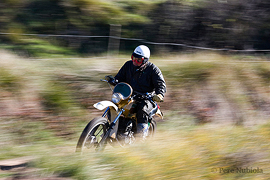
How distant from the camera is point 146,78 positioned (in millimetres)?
5789

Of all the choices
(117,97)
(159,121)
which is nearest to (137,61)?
(117,97)

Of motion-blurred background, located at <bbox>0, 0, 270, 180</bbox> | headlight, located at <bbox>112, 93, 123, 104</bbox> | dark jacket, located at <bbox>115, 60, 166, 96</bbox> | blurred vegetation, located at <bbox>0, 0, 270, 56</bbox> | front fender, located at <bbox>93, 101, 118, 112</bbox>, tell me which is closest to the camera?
motion-blurred background, located at <bbox>0, 0, 270, 180</bbox>

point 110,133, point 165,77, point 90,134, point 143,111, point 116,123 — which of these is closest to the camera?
point 90,134

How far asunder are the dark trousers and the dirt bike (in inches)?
3.7

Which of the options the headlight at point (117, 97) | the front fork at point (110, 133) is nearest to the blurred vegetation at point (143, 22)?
the headlight at point (117, 97)

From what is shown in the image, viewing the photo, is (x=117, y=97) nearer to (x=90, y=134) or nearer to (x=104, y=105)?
(x=104, y=105)

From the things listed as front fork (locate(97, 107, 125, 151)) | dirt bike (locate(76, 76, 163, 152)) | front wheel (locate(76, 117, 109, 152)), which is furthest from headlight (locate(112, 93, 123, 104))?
front wheel (locate(76, 117, 109, 152))

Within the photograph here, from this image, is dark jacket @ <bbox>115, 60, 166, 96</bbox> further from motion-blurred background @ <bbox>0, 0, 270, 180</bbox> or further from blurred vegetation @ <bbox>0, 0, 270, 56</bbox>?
blurred vegetation @ <bbox>0, 0, 270, 56</bbox>

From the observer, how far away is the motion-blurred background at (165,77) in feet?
15.0

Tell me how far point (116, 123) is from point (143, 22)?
1084 centimetres

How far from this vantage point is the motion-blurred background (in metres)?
4.56

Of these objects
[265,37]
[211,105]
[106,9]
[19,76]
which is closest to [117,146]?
[19,76]

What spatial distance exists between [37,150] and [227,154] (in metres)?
3.06

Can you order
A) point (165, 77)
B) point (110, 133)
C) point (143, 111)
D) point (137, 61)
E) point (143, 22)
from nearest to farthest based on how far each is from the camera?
point (110, 133) < point (143, 111) < point (137, 61) < point (165, 77) < point (143, 22)
